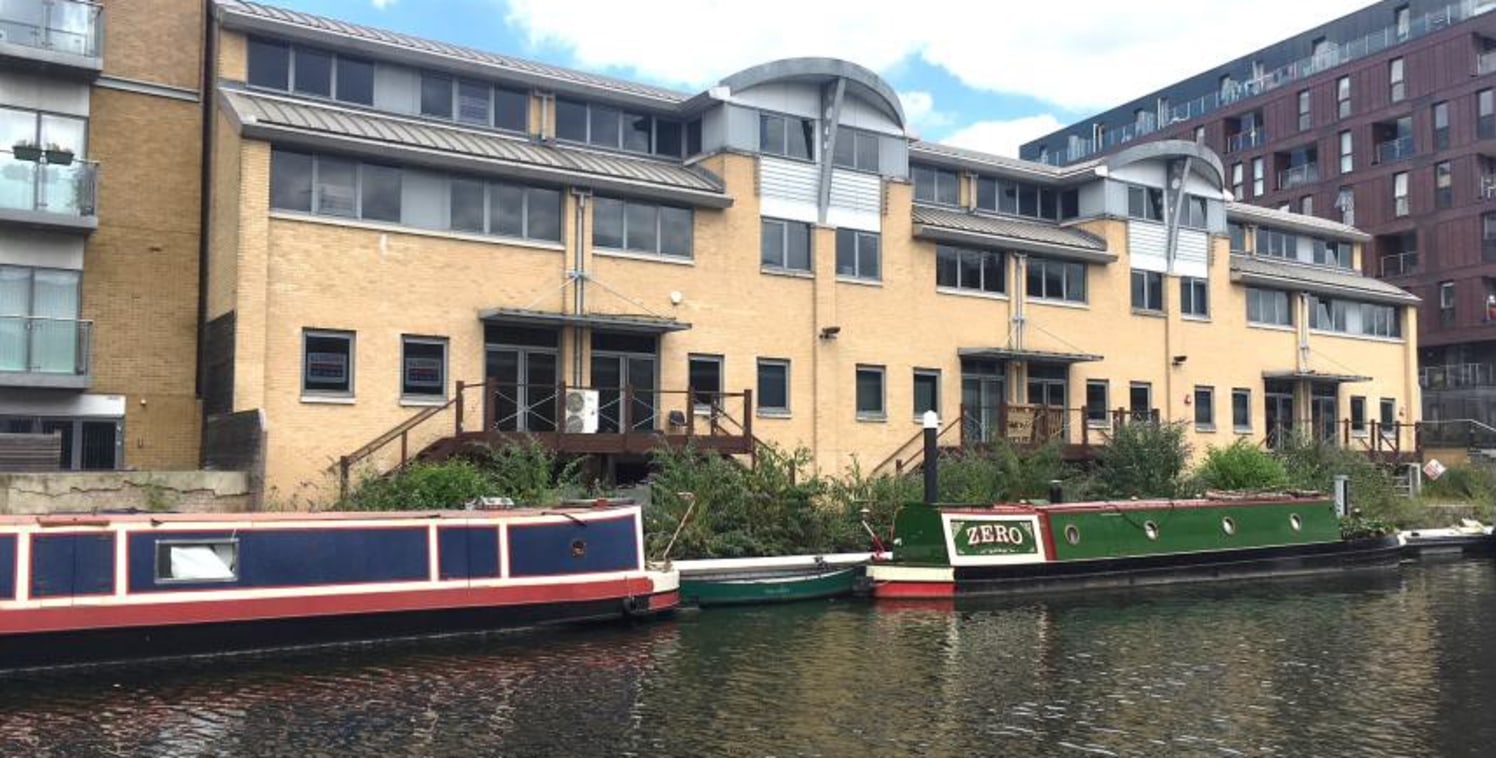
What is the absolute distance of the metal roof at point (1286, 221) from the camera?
145ft

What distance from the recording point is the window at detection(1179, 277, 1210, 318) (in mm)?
40531

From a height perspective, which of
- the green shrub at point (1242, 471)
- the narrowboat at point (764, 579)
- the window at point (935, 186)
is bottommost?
the narrowboat at point (764, 579)

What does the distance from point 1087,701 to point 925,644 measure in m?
4.15

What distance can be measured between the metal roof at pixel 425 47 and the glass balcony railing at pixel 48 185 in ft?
14.0

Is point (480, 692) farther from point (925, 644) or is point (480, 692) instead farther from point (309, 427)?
point (309, 427)

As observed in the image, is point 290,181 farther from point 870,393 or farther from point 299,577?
point 870,393

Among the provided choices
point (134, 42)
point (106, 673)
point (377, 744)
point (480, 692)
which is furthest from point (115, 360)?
point (377, 744)

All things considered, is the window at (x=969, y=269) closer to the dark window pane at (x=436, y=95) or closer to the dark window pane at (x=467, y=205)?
the dark window pane at (x=467, y=205)

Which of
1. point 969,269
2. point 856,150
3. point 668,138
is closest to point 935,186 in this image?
point 969,269

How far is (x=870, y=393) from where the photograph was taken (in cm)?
3319

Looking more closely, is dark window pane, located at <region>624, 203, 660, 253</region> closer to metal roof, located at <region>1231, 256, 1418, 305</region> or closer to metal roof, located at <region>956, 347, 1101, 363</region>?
metal roof, located at <region>956, 347, 1101, 363</region>

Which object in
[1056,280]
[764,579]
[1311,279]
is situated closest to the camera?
[764,579]

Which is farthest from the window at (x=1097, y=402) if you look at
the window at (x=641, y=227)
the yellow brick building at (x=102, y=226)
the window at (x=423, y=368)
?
the yellow brick building at (x=102, y=226)

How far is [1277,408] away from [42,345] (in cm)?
3770
